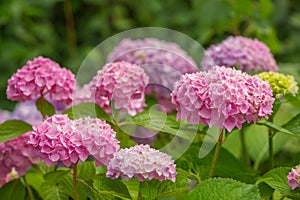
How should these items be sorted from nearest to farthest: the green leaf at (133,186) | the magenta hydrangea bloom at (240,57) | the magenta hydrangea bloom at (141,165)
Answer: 1. the magenta hydrangea bloom at (141,165)
2. the green leaf at (133,186)
3. the magenta hydrangea bloom at (240,57)

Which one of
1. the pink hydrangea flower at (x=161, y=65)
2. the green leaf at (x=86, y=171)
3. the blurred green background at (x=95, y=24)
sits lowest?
the green leaf at (x=86, y=171)

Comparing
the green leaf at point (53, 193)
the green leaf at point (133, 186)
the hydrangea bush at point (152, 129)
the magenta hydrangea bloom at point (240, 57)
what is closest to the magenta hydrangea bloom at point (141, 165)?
the hydrangea bush at point (152, 129)

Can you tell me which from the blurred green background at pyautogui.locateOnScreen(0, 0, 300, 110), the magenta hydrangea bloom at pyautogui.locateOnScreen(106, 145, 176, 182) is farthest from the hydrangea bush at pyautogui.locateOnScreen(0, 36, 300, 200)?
the blurred green background at pyautogui.locateOnScreen(0, 0, 300, 110)

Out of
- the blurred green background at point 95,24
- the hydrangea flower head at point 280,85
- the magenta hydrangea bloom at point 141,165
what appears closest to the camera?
the magenta hydrangea bloom at point 141,165

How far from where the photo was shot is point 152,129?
1.16m

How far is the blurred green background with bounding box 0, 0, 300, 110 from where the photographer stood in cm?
253

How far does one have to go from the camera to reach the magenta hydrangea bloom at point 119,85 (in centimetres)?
117

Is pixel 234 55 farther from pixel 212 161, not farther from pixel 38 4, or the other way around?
pixel 38 4

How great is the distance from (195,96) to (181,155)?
0.20 meters

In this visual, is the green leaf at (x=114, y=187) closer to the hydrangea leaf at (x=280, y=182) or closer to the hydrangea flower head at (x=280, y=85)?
the hydrangea leaf at (x=280, y=182)

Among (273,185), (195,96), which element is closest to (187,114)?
(195,96)

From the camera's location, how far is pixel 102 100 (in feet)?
4.02

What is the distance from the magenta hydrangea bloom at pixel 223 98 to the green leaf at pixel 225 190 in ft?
0.26

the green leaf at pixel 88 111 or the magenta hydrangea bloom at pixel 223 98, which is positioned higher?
the green leaf at pixel 88 111
